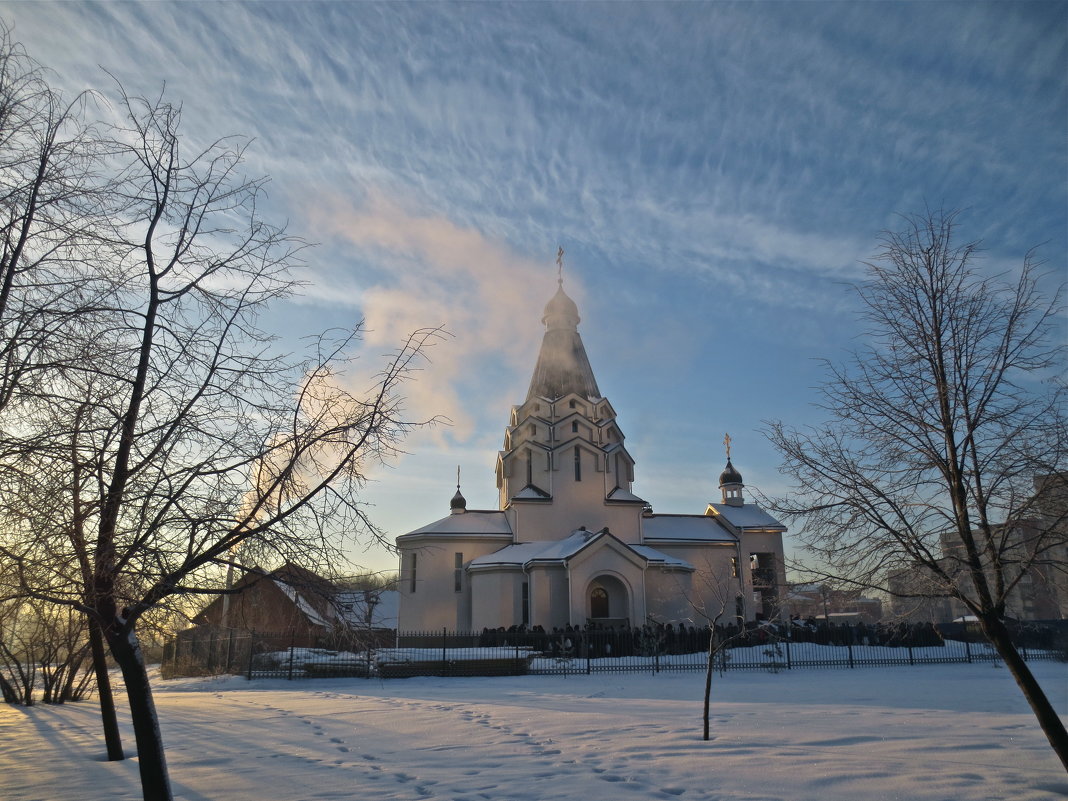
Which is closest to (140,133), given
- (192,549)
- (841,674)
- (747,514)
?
(192,549)

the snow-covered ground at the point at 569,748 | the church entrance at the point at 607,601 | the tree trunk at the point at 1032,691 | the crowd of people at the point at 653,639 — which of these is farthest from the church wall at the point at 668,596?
the tree trunk at the point at 1032,691

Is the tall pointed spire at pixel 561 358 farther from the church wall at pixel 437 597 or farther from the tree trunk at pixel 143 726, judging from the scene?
the tree trunk at pixel 143 726

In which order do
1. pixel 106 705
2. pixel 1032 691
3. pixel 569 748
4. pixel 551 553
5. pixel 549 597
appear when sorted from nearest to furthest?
pixel 1032 691 → pixel 106 705 → pixel 569 748 → pixel 549 597 → pixel 551 553

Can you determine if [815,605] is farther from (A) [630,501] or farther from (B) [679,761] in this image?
(A) [630,501]

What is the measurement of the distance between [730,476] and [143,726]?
49452 mm

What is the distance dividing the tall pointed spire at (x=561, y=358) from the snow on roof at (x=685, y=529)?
901 centimetres

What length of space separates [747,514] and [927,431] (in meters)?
40.8

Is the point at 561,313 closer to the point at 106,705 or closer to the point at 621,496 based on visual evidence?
the point at 621,496

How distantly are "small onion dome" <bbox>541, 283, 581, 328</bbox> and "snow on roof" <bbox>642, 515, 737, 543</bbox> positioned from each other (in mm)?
14238

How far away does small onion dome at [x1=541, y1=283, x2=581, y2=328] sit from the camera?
48906mm

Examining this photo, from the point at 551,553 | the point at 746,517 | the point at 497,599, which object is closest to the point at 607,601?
the point at 551,553

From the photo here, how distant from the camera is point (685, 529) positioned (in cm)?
4472

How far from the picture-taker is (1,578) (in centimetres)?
598

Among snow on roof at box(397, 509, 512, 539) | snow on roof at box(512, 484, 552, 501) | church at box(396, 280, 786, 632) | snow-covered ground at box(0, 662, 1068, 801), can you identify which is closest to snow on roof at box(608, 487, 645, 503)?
church at box(396, 280, 786, 632)
